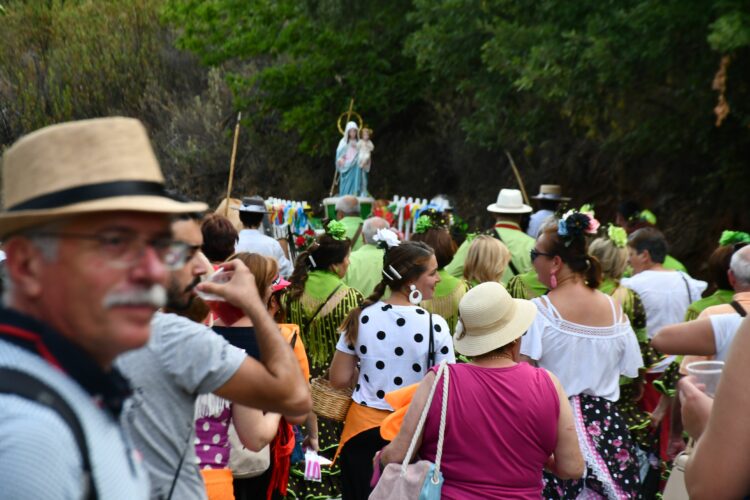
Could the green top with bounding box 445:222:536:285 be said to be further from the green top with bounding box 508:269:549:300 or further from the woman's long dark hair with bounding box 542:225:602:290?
the woman's long dark hair with bounding box 542:225:602:290

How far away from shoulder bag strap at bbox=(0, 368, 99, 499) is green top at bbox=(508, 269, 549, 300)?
5200mm

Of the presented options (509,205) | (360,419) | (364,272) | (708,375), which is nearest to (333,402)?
(360,419)

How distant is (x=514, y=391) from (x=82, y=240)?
2407 mm

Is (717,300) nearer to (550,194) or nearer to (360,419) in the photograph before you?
(360,419)

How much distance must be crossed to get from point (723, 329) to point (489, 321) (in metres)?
1.17

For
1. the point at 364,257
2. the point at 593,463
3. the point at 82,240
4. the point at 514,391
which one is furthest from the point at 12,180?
the point at 364,257

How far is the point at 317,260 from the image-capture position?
7000 mm

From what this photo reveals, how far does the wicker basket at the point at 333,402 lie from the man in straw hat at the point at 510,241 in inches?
83.1

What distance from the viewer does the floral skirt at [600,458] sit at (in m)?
5.05

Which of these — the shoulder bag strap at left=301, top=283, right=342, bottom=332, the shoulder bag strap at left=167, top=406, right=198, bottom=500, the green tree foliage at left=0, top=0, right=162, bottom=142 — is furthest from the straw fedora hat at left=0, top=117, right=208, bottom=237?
the green tree foliage at left=0, top=0, right=162, bottom=142

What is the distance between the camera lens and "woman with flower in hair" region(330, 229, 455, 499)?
17.1 ft

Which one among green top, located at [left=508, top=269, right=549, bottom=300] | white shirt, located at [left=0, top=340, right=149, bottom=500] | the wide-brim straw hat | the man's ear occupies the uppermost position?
the man's ear

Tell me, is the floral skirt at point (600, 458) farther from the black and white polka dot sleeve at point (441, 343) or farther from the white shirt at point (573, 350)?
the black and white polka dot sleeve at point (441, 343)

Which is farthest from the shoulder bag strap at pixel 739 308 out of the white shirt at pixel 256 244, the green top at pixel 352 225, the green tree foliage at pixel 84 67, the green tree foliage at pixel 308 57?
the green tree foliage at pixel 84 67
